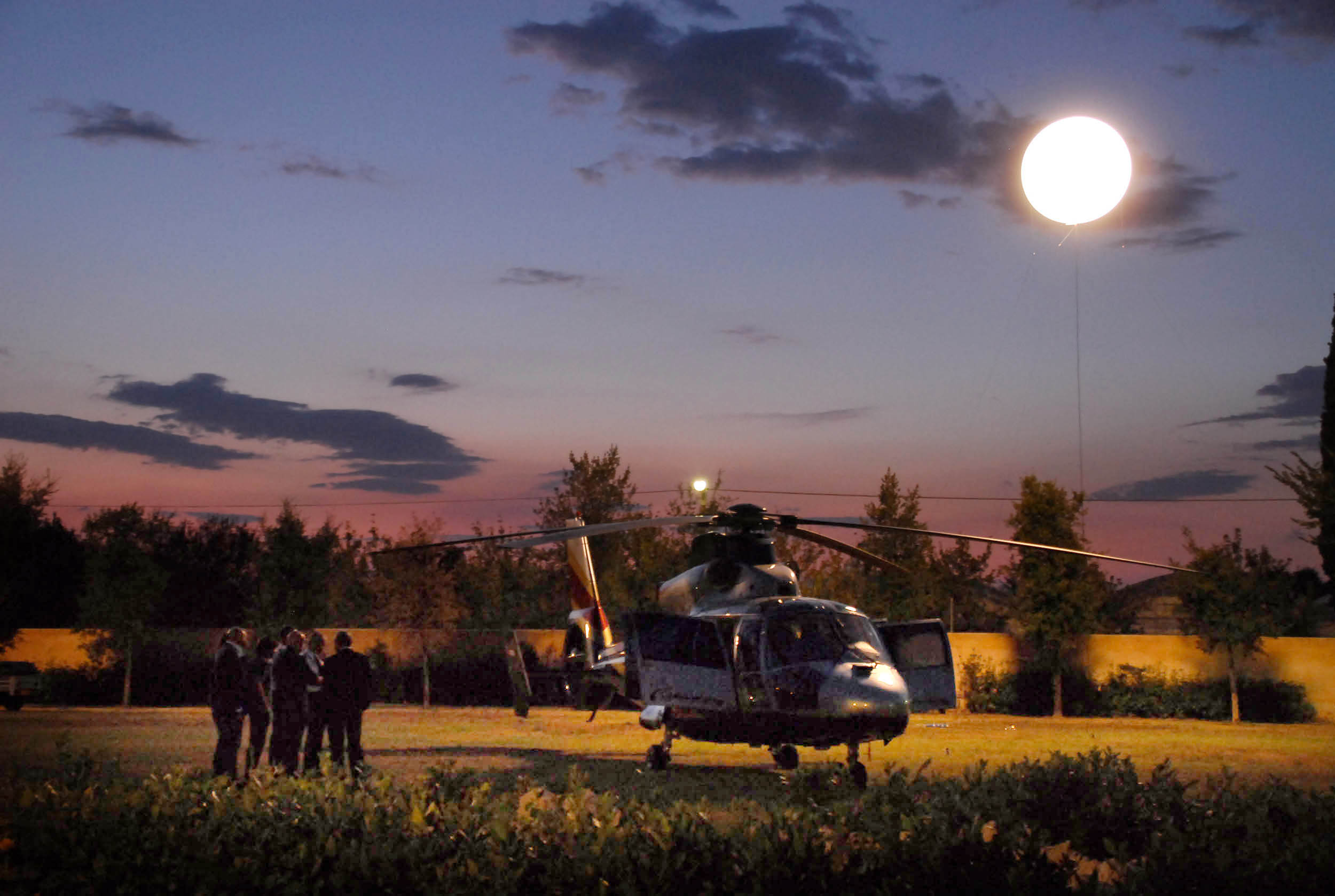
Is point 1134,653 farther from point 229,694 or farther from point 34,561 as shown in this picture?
point 34,561

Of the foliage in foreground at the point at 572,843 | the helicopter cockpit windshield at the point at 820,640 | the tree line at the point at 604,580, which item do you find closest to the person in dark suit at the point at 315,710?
the helicopter cockpit windshield at the point at 820,640

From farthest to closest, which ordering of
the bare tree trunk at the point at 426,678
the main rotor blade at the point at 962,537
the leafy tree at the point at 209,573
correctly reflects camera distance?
the leafy tree at the point at 209,573 < the bare tree trunk at the point at 426,678 < the main rotor blade at the point at 962,537

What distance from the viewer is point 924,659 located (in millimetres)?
17594

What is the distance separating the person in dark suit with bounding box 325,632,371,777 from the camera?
15523 millimetres

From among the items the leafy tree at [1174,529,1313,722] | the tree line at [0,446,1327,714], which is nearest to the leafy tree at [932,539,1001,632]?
the tree line at [0,446,1327,714]

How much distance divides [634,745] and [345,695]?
9.35 m

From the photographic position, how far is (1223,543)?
3491 centimetres

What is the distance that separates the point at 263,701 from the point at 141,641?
1048 inches

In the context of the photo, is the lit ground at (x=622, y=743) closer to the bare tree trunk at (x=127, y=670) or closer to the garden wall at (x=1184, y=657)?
the garden wall at (x=1184, y=657)

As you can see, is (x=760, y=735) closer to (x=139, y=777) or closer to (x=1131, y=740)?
(x=139, y=777)

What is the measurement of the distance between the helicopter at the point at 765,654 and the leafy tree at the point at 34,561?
35.7 meters

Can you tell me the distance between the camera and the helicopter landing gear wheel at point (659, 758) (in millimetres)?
18172

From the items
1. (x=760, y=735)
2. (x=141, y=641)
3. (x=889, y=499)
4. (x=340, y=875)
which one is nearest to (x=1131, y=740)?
(x=760, y=735)

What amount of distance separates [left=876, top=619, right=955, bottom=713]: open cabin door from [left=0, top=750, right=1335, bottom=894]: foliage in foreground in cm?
914
